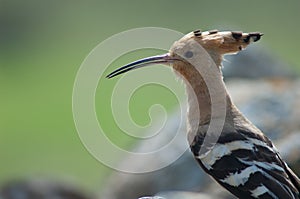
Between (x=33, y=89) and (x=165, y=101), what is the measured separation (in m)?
2.78

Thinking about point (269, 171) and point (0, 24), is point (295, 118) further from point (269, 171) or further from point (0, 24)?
point (0, 24)

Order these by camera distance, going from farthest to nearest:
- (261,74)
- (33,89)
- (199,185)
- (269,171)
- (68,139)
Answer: (33,89), (68,139), (261,74), (199,185), (269,171)

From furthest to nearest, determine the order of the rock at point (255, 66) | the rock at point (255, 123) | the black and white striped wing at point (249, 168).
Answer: the rock at point (255, 66) → the rock at point (255, 123) → the black and white striped wing at point (249, 168)

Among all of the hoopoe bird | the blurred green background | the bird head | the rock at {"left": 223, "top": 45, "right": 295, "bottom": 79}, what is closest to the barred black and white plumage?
the hoopoe bird

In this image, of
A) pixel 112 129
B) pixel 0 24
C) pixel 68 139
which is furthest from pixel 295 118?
pixel 0 24

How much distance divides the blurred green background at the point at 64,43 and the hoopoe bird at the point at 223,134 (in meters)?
6.34

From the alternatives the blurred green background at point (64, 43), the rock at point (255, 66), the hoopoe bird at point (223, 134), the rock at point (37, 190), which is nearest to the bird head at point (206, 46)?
the hoopoe bird at point (223, 134)

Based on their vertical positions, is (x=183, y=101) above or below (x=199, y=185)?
above

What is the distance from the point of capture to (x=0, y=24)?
50.1 feet

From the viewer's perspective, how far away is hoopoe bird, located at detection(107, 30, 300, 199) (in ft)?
17.1

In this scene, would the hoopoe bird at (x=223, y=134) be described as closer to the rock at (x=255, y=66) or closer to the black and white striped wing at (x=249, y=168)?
the black and white striped wing at (x=249, y=168)

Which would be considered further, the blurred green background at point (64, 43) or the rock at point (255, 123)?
the blurred green background at point (64, 43)

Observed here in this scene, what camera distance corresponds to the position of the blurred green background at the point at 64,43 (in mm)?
12539

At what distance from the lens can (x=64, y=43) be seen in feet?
52.0
